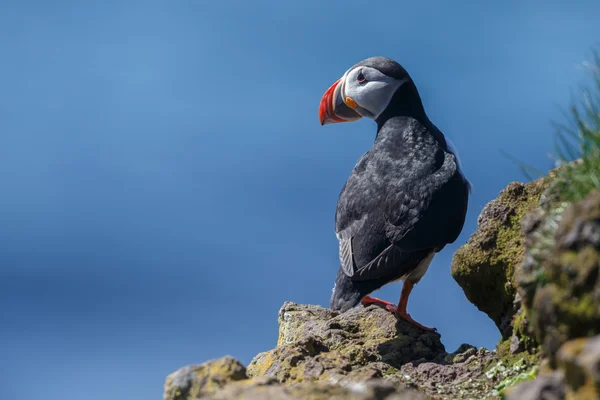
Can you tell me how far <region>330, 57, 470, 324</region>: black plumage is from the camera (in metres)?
6.58

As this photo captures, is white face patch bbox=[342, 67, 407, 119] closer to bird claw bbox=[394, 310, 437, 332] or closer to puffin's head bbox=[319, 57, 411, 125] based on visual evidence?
puffin's head bbox=[319, 57, 411, 125]

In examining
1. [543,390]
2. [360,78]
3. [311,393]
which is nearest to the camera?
[543,390]

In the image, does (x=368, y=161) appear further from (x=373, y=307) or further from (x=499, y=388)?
(x=499, y=388)

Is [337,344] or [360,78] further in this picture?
[360,78]

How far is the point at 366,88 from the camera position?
27.9ft

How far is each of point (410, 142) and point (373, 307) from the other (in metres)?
1.72

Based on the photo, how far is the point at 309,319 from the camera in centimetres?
729

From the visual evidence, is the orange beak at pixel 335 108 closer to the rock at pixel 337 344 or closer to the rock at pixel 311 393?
the rock at pixel 337 344

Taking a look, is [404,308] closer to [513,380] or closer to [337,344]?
[337,344]

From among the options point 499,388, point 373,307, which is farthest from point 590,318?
point 373,307

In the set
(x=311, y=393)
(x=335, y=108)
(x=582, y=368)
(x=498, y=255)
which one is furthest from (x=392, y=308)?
(x=582, y=368)

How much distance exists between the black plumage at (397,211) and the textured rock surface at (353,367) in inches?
14.3

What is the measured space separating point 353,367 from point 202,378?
1.71 meters

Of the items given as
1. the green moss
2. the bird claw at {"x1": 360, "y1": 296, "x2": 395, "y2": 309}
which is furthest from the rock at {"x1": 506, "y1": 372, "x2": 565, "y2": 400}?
the bird claw at {"x1": 360, "y1": 296, "x2": 395, "y2": 309}
